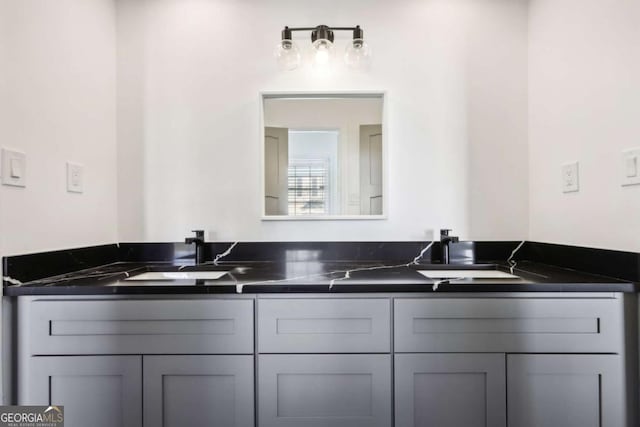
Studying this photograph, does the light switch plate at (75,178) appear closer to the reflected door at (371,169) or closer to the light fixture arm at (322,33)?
the light fixture arm at (322,33)

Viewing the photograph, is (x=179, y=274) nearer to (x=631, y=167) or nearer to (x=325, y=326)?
(x=325, y=326)

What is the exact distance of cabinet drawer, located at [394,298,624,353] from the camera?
3.52 ft

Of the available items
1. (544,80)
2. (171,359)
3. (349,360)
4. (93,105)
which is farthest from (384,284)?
(93,105)

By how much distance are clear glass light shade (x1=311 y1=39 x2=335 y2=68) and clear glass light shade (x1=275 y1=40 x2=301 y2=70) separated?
8 centimetres

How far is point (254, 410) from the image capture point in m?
1.10

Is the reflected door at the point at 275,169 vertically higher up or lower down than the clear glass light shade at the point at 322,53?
lower down

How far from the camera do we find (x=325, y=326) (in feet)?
3.60

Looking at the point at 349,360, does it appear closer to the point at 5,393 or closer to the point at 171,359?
the point at 171,359

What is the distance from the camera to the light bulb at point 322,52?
1558 mm

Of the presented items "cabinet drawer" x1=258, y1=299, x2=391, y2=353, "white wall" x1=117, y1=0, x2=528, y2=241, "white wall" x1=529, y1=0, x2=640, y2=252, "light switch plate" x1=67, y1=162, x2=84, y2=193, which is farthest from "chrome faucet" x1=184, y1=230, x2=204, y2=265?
"white wall" x1=529, y1=0, x2=640, y2=252

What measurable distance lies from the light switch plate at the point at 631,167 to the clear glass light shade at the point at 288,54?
1.32m

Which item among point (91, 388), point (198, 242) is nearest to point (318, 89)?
point (198, 242)

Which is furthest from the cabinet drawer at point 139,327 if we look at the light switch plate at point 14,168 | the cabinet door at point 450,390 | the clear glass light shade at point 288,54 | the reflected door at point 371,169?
the clear glass light shade at point 288,54

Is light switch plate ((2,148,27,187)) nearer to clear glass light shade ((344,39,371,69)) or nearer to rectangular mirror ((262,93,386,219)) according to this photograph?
rectangular mirror ((262,93,386,219))
